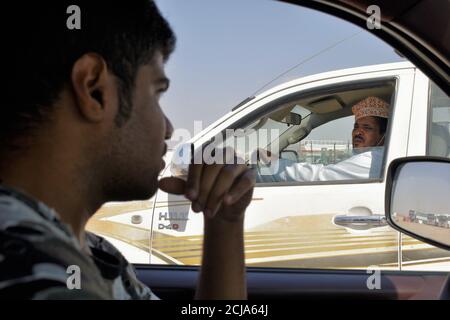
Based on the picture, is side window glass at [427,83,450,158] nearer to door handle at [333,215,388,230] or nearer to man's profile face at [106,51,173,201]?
door handle at [333,215,388,230]

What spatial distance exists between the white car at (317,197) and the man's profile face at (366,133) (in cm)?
4

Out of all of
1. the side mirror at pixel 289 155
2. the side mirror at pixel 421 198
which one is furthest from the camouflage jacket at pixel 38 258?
the side mirror at pixel 289 155

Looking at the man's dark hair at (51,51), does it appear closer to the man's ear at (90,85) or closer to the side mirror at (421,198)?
the man's ear at (90,85)

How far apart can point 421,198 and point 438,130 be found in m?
1.43

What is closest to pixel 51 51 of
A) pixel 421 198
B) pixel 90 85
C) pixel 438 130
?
pixel 90 85

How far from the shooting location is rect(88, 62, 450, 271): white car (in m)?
2.61

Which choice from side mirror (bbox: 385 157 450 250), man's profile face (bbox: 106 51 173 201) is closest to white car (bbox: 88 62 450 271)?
side mirror (bbox: 385 157 450 250)

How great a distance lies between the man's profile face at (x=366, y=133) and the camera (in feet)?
9.71

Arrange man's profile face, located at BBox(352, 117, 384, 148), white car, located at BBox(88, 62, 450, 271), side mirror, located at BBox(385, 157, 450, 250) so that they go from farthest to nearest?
man's profile face, located at BBox(352, 117, 384, 148), white car, located at BBox(88, 62, 450, 271), side mirror, located at BBox(385, 157, 450, 250)

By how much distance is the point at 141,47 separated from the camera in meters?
1.13

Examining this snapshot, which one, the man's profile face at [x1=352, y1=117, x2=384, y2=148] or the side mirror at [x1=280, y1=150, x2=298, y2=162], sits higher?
the man's profile face at [x1=352, y1=117, x2=384, y2=148]

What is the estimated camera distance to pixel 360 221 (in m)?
2.77

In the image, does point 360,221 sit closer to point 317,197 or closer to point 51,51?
point 317,197
